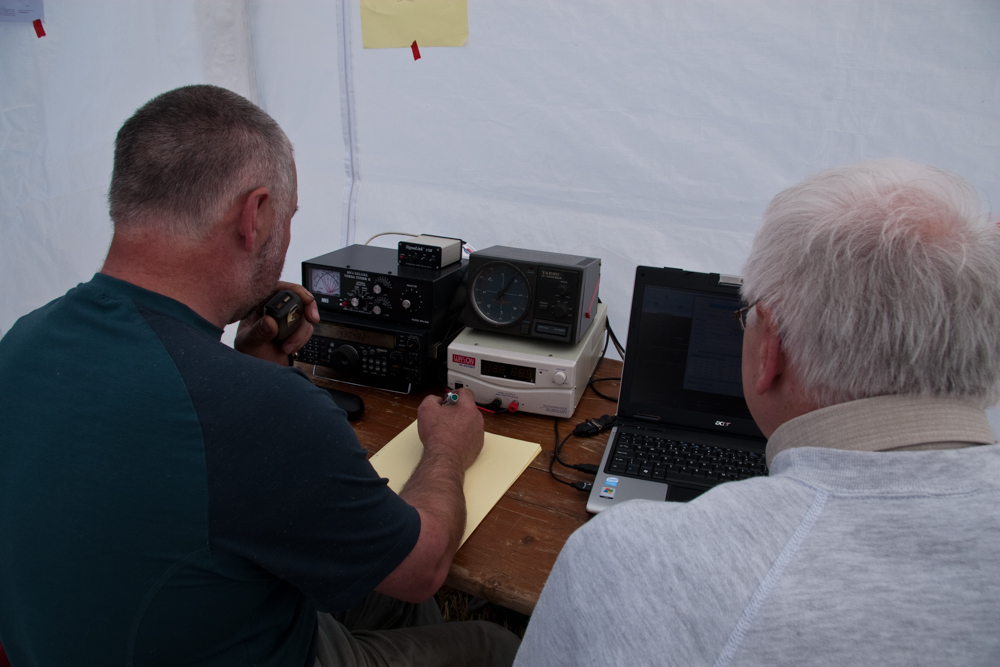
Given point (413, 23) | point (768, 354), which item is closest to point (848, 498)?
point (768, 354)

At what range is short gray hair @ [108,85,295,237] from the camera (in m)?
0.93

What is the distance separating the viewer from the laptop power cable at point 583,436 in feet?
4.18

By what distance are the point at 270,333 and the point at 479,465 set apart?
57 cm

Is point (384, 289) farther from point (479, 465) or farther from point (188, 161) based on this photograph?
point (188, 161)

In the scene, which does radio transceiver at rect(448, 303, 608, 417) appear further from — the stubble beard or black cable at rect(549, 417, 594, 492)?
the stubble beard

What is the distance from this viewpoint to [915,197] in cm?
68

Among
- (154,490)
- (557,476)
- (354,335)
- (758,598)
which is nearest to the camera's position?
(758,598)

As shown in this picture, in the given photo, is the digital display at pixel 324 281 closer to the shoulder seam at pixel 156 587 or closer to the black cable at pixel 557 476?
the black cable at pixel 557 476

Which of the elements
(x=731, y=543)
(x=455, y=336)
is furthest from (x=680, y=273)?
(x=731, y=543)

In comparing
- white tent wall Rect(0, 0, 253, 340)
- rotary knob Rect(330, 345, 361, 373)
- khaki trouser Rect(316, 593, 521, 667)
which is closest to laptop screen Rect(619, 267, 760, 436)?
khaki trouser Rect(316, 593, 521, 667)

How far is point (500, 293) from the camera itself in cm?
159

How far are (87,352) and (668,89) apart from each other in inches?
60.6

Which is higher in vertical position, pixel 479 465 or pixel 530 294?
pixel 530 294

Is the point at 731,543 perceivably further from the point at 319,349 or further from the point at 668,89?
the point at 668,89
